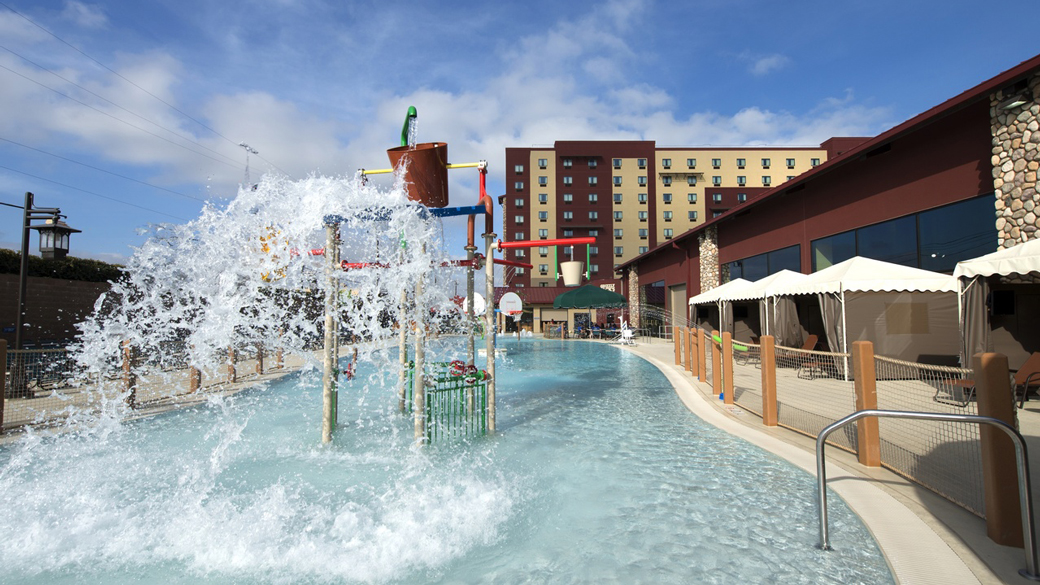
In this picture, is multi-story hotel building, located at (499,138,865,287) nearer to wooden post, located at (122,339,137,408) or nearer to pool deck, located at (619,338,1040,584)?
wooden post, located at (122,339,137,408)

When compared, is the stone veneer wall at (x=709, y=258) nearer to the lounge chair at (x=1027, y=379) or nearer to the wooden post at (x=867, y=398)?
the lounge chair at (x=1027, y=379)

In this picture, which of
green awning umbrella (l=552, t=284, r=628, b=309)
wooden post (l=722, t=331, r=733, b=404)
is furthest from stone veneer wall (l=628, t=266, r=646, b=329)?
wooden post (l=722, t=331, r=733, b=404)

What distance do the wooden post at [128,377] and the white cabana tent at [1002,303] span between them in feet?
48.0

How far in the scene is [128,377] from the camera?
8969 millimetres

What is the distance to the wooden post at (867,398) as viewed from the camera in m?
5.08

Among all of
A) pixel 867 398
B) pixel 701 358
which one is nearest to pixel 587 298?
pixel 701 358

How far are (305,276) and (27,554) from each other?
376 centimetres

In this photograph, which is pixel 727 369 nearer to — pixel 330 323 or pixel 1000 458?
pixel 1000 458

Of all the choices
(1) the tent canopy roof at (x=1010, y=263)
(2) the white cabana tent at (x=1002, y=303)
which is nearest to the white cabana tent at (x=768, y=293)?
(2) the white cabana tent at (x=1002, y=303)

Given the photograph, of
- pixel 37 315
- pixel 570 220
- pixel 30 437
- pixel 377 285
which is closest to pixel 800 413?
pixel 377 285

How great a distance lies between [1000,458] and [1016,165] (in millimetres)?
9326

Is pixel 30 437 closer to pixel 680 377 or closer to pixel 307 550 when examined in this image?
pixel 307 550

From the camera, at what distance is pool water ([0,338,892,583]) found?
3508 mm

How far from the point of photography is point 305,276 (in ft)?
21.9
